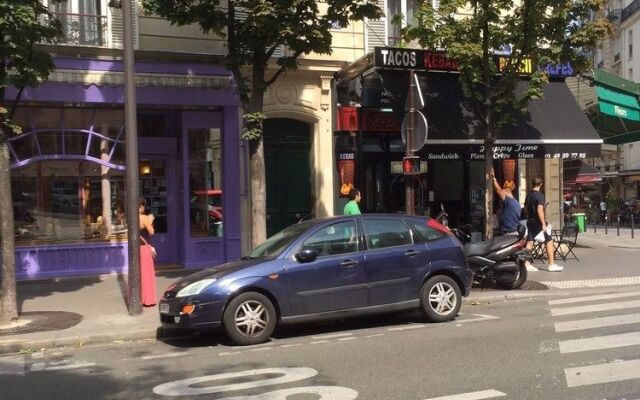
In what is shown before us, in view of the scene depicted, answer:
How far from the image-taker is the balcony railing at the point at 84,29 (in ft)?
39.9

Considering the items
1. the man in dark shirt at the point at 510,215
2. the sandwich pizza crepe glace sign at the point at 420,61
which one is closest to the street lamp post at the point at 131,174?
the sandwich pizza crepe glace sign at the point at 420,61

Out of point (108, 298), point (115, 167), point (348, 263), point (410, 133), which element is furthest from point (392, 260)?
point (115, 167)

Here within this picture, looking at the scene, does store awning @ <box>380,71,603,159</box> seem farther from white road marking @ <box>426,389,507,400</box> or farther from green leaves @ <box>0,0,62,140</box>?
white road marking @ <box>426,389,507,400</box>

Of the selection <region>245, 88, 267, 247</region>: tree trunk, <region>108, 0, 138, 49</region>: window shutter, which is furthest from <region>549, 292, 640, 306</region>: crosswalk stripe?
<region>108, 0, 138, 49</region>: window shutter

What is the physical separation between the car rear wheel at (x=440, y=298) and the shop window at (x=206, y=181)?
248 inches

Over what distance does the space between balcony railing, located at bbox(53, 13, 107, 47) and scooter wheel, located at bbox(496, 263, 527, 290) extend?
880cm

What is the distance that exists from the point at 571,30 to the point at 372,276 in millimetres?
6925

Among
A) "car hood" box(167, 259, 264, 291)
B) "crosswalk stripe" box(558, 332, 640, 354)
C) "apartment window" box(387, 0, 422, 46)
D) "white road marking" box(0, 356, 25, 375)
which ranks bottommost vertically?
"white road marking" box(0, 356, 25, 375)

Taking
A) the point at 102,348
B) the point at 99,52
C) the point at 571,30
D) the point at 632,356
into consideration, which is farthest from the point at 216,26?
the point at 632,356

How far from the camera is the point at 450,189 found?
53.4 ft

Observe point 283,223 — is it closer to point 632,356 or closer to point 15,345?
point 15,345

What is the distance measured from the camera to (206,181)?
13602 mm

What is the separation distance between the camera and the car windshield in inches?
309

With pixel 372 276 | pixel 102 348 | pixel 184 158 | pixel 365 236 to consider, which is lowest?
pixel 102 348
